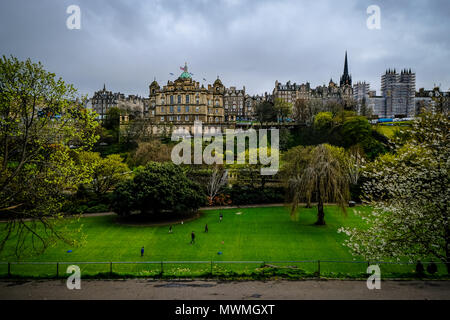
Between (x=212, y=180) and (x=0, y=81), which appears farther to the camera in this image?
(x=212, y=180)

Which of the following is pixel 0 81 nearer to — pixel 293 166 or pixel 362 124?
pixel 293 166

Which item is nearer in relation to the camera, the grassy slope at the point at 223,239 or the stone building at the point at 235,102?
the grassy slope at the point at 223,239

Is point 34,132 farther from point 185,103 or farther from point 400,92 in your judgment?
point 400,92

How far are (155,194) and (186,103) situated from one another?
62435 mm

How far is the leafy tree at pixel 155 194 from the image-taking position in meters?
32.2

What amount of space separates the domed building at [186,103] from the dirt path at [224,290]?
7666 cm

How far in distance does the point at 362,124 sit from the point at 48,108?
186 ft

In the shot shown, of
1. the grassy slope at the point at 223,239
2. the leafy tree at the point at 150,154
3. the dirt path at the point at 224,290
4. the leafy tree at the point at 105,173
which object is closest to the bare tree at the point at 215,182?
the grassy slope at the point at 223,239

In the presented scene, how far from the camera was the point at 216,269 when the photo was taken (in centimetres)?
1611

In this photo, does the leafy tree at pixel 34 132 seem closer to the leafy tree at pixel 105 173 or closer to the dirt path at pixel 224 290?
the dirt path at pixel 224 290

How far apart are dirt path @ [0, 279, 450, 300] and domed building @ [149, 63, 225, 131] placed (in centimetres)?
7666

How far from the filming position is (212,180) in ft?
132
